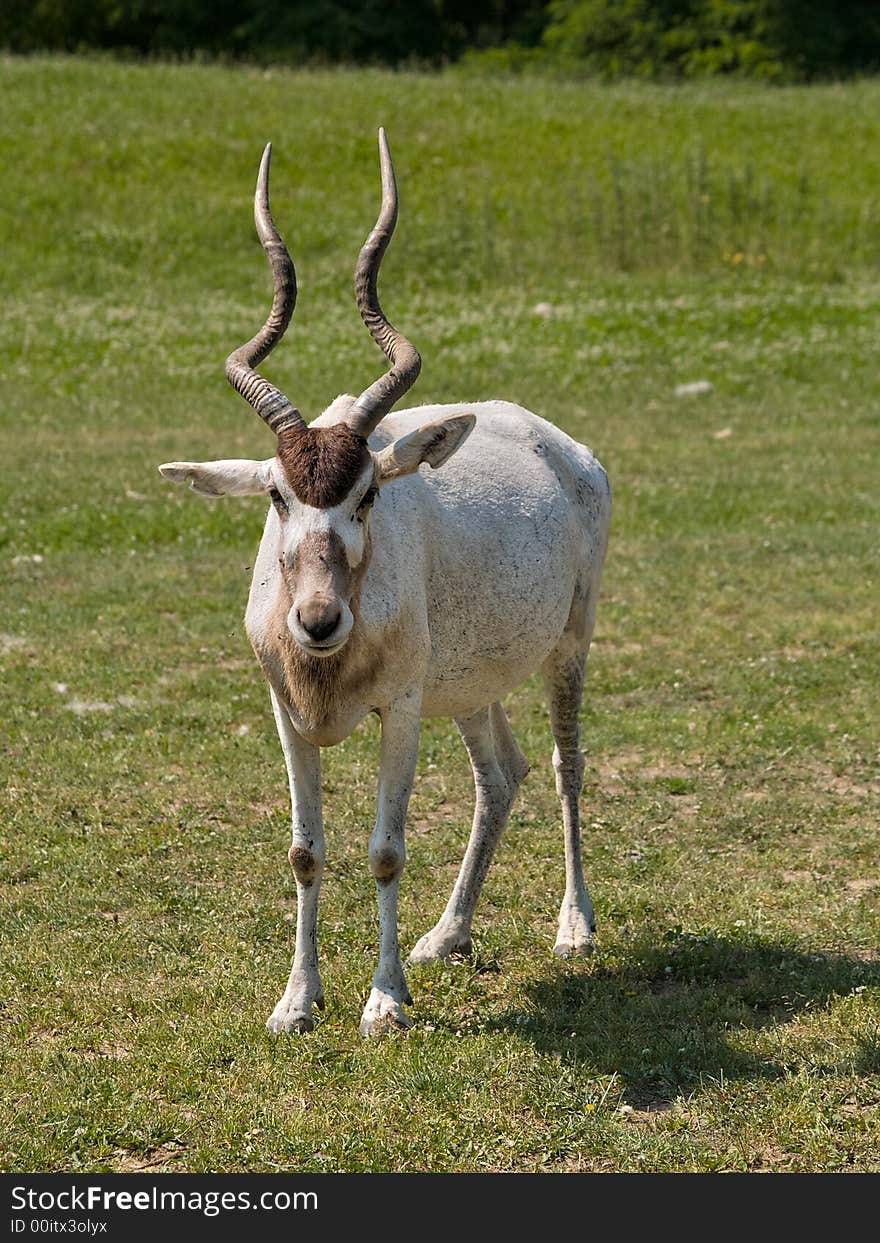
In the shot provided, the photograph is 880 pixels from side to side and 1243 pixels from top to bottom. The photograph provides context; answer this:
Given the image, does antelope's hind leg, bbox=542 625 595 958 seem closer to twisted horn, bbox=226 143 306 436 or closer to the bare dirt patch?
twisted horn, bbox=226 143 306 436

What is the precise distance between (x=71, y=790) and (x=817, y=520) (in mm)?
8655

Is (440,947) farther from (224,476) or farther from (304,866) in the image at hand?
(224,476)

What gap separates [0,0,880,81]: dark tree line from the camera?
55.0 metres

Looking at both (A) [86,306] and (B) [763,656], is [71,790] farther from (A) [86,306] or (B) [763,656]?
(A) [86,306]

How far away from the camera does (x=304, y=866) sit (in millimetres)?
6527

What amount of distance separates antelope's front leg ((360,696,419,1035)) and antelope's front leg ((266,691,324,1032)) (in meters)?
0.24

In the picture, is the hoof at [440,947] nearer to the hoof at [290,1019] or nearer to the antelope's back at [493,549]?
the hoof at [290,1019]

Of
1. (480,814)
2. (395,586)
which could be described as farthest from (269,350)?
(480,814)

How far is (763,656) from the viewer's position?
1152 cm

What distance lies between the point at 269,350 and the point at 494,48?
190ft

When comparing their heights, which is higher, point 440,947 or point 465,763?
point 440,947

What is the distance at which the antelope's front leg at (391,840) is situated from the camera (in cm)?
640

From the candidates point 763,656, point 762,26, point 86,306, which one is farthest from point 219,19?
point 763,656

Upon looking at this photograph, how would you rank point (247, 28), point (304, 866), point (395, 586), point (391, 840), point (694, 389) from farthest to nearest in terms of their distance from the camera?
point (247, 28), point (694, 389), point (304, 866), point (391, 840), point (395, 586)
